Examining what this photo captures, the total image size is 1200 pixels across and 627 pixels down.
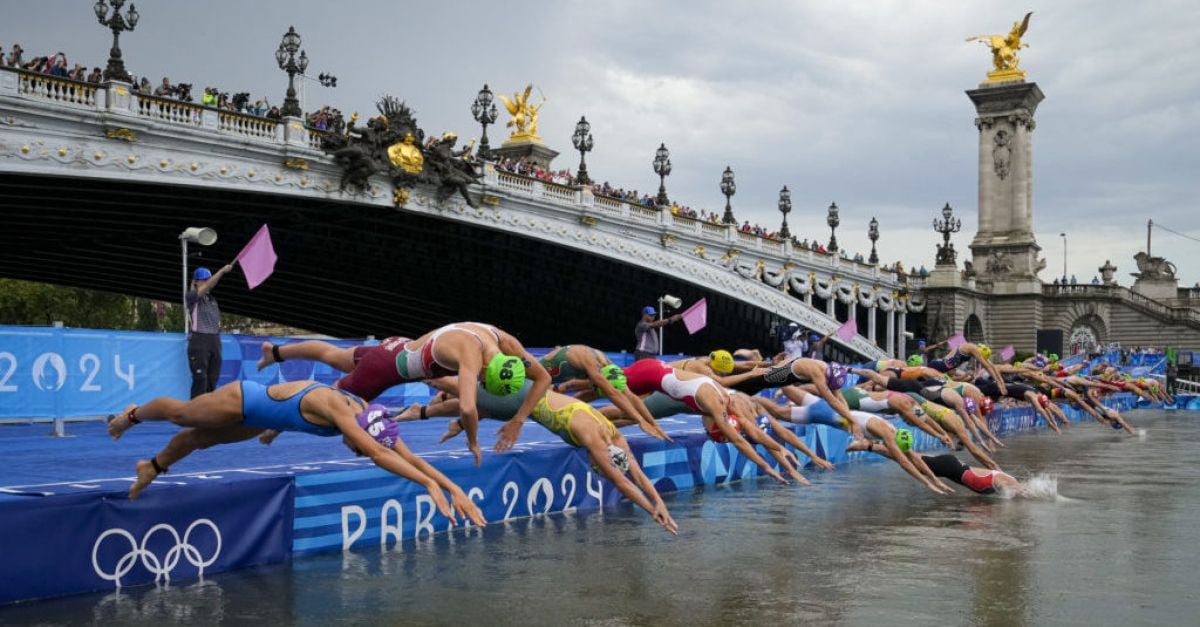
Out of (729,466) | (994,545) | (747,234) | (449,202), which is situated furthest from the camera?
(747,234)

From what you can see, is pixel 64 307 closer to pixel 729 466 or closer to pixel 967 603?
pixel 729 466

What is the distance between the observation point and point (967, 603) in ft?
34.0

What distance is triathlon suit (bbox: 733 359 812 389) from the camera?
761 inches

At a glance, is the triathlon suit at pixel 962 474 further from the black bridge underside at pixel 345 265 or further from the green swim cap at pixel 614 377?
the black bridge underside at pixel 345 265

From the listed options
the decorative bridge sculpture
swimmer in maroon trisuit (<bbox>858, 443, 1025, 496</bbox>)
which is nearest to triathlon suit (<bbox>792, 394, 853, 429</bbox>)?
swimmer in maroon trisuit (<bbox>858, 443, 1025, 496</bbox>)

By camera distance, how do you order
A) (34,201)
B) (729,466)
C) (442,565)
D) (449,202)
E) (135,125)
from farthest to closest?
1. (449,202)
2. (34,201)
3. (135,125)
4. (729,466)
5. (442,565)

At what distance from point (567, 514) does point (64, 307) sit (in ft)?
313

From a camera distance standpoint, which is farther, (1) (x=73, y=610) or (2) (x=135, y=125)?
(2) (x=135, y=125)

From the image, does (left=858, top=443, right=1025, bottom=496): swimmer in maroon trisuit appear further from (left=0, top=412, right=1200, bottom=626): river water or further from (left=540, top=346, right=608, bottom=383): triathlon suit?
(left=540, top=346, right=608, bottom=383): triathlon suit

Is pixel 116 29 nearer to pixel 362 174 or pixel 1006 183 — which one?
pixel 362 174

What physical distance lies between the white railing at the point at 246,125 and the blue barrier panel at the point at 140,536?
33992mm

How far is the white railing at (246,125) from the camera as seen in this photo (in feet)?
143

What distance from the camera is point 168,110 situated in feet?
137

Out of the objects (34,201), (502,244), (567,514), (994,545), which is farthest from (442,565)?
(502,244)
